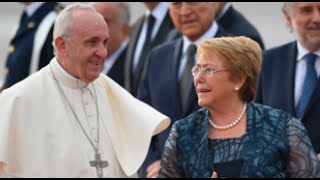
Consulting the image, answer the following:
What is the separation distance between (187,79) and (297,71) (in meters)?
0.82

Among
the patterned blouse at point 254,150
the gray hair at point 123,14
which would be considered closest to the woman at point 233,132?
the patterned blouse at point 254,150

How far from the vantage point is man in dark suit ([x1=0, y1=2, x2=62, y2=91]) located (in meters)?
10.1

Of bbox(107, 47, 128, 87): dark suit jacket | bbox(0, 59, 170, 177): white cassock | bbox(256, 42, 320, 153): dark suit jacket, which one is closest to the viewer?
bbox(0, 59, 170, 177): white cassock

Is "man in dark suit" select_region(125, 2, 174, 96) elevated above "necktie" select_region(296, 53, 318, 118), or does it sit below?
above

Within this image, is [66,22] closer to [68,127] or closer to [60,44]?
[60,44]

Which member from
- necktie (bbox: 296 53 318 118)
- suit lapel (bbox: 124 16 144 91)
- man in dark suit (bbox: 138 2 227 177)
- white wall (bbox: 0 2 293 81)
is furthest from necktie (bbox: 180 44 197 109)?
white wall (bbox: 0 2 293 81)

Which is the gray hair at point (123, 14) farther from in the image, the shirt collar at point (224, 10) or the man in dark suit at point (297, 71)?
the man in dark suit at point (297, 71)

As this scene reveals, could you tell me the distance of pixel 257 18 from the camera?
54.8ft

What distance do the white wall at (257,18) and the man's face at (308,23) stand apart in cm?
680

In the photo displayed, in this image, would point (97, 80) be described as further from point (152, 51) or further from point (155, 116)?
point (152, 51)

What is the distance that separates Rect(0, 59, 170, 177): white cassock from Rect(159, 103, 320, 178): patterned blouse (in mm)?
388

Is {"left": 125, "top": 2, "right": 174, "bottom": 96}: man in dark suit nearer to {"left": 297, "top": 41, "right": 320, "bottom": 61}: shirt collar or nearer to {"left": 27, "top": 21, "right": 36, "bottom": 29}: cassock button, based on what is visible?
{"left": 27, "top": 21, "right": 36, "bottom": 29}: cassock button

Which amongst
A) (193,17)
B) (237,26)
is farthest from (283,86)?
(237,26)

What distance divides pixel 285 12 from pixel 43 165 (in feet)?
7.54
